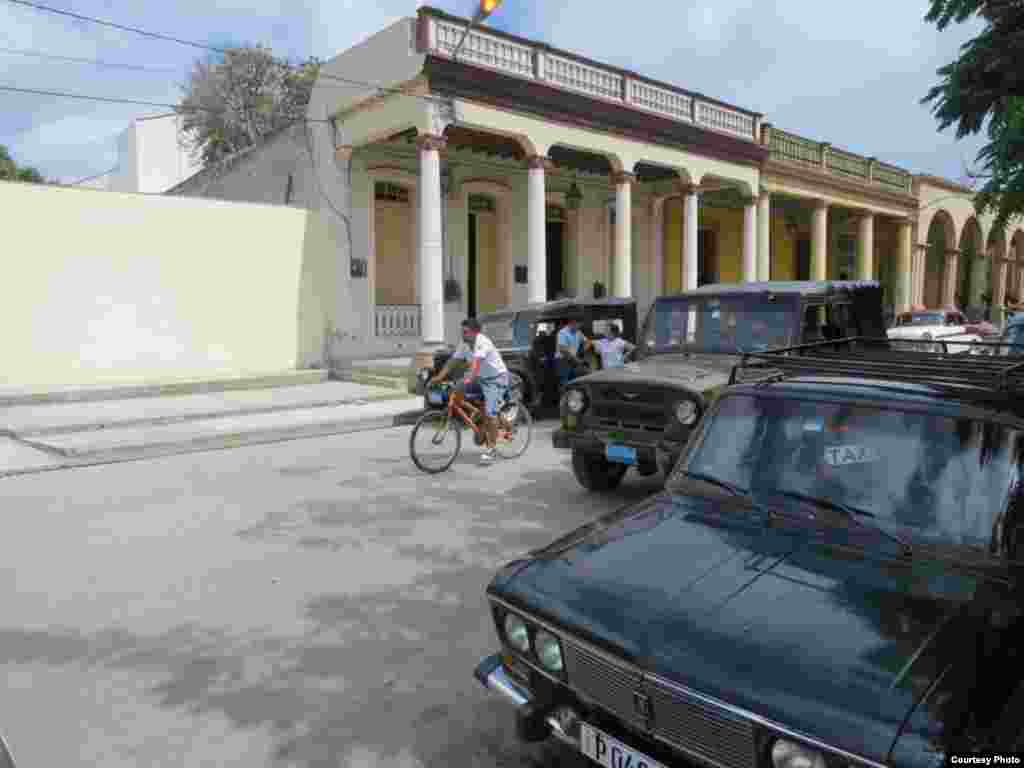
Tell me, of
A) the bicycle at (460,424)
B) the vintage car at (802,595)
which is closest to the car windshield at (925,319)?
the bicycle at (460,424)

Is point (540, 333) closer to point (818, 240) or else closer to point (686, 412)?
point (686, 412)

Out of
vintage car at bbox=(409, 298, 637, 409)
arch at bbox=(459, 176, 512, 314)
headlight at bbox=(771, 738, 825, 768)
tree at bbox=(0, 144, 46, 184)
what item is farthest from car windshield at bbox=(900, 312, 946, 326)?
tree at bbox=(0, 144, 46, 184)

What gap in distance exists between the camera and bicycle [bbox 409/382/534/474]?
791cm

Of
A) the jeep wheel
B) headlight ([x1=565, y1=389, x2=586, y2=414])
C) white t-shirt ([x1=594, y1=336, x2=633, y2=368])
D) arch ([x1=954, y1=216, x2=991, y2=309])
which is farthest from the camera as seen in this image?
arch ([x1=954, y1=216, x2=991, y2=309])

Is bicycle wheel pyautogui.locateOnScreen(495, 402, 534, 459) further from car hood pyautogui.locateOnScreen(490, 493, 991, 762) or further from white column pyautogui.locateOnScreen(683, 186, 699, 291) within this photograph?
white column pyautogui.locateOnScreen(683, 186, 699, 291)

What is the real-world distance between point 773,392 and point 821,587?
1091 millimetres

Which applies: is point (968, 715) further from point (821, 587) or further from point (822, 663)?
point (821, 587)

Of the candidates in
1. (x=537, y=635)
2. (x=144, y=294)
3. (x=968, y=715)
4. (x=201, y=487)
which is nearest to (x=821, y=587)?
(x=968, y=715)

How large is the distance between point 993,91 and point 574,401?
27.4 feet

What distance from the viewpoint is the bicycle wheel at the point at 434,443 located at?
786 cm

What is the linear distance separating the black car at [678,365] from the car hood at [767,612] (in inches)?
123

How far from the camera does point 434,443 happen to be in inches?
313

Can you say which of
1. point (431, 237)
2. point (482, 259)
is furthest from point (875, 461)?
point (482, 259)

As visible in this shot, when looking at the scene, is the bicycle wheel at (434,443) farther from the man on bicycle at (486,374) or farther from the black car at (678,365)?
the black car at (678,365)
